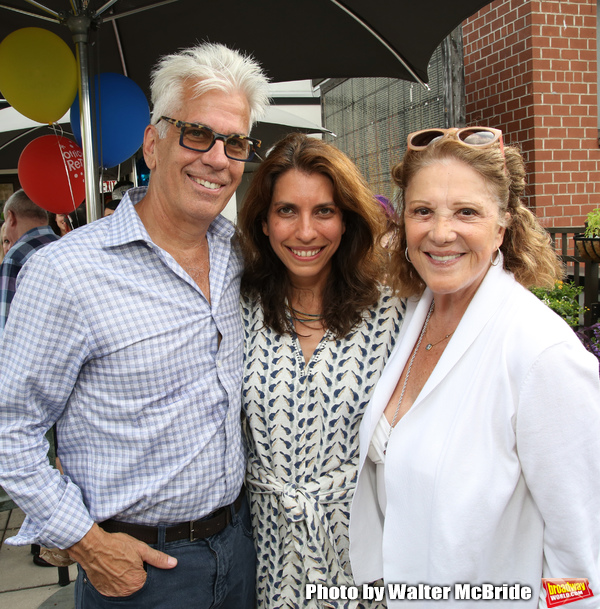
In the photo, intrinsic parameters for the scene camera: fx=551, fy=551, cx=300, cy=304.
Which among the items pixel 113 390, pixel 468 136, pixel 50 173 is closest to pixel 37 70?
Result: pixel 50 173

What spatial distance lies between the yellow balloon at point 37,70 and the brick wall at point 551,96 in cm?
365

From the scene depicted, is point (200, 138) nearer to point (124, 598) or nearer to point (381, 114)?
point (124, 598)

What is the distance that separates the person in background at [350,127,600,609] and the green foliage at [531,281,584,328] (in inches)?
115

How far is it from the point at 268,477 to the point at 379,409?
480mm

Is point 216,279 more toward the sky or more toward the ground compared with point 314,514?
more toward the sky

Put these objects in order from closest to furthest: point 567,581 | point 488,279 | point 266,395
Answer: point 567,581
point 488,279
point 266,395

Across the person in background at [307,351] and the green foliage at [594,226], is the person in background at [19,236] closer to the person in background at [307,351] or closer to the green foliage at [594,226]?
the person in background at [307,351]

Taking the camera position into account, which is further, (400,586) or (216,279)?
(216,279)

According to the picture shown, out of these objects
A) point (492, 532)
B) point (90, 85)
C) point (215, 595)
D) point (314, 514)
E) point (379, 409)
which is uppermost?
point (90, 85)

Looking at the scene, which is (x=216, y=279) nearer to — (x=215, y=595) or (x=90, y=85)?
(x=215, y=595)

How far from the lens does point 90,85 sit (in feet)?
9.04

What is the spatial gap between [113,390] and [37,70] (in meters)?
2.14

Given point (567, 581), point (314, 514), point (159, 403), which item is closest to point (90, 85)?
point (159, 403)

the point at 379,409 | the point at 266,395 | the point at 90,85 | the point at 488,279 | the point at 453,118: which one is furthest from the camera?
the point at 453,118
